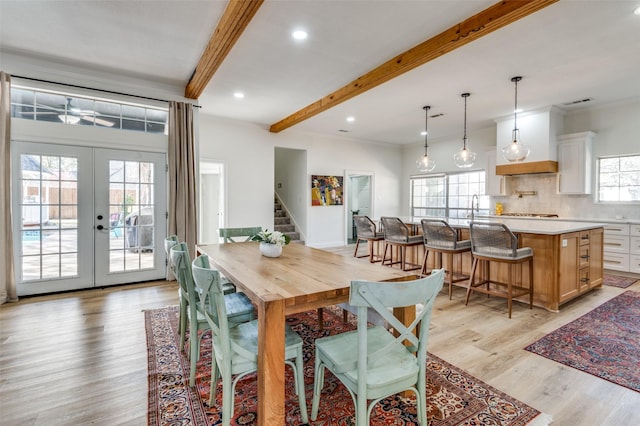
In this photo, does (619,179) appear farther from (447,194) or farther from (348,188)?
(348,188)

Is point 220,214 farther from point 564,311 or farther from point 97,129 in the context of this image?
point 564,311

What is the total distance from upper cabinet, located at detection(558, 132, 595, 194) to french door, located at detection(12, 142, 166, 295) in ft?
22.9

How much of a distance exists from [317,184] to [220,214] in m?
2.45

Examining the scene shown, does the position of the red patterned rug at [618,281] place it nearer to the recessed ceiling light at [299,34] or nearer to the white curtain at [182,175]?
the recessed ceiling light at [299,34]

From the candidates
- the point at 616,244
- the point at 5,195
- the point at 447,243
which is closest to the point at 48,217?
the point at 5,195

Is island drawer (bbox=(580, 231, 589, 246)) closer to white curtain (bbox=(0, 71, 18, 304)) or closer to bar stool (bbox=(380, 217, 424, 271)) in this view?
bar stool (bbox=(380, 217, 424, 271))

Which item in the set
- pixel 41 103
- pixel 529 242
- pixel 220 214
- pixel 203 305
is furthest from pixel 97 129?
pixel 529 242

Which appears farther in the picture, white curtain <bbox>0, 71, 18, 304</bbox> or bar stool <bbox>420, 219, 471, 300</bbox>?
bar stool <bbox>420, 219, 471, 300</bbox>

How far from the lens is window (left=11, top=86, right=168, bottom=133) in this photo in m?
3.77

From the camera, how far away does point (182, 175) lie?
15.0ft

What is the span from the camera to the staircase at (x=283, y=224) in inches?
303

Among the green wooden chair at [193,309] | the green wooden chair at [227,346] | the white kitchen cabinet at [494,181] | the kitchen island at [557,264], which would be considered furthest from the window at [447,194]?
the green wooden chair at [227,346]

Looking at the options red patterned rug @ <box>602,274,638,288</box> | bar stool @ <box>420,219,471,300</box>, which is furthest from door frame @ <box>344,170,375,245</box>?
red patterned rug @ <box>602,274,638,288</box>

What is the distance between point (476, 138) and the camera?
24.0ft
